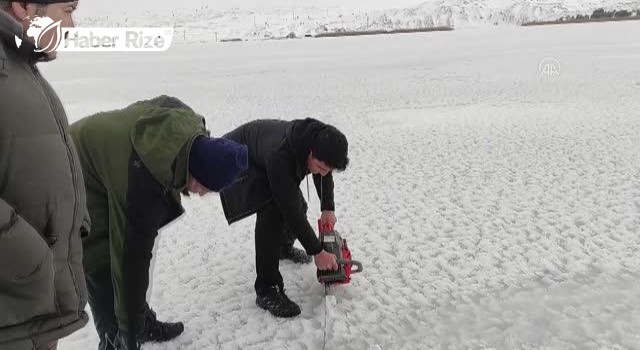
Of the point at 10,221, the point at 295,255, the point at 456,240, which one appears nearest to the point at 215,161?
the point at 10,221

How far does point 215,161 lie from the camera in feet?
6.27

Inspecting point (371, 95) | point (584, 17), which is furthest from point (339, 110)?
point (584, 17)

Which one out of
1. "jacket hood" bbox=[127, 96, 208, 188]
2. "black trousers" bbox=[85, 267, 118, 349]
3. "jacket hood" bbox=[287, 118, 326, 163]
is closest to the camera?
"jacket hood" bbox=[127, 96, 208, 188]

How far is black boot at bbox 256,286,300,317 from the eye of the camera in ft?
10.4

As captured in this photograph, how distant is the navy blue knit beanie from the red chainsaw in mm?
1372

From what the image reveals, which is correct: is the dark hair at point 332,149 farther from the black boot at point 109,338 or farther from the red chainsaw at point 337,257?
the black boot at point 109,338

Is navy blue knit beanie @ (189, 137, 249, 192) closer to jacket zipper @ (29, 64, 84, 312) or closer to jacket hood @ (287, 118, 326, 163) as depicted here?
jacket zipper @ (29, 64, 84, 312)

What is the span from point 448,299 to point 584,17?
54.7 meters

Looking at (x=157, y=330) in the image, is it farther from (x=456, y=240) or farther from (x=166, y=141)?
(x=456, y=240)

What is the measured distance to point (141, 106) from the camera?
2.12 m

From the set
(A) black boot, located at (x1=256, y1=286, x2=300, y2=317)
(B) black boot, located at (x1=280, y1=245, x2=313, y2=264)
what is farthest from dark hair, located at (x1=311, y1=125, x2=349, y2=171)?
(B) black boot, located at (x1=280, y1=245, x2=313, y2=264)

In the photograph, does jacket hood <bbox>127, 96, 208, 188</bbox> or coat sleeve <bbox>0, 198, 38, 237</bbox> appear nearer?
coat sleeve <bbox>0, 198, 38, 237</bbox>

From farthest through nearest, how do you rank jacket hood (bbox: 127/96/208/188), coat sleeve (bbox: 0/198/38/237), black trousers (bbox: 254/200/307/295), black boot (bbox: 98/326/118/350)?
black trousers (bbox: 254/200/307/295)
black boot (bbox: 98/326/118/350)
jacket hood (bbox: 127/96/208/188)
coat sleeve (bbox: 0/198/38/237)
